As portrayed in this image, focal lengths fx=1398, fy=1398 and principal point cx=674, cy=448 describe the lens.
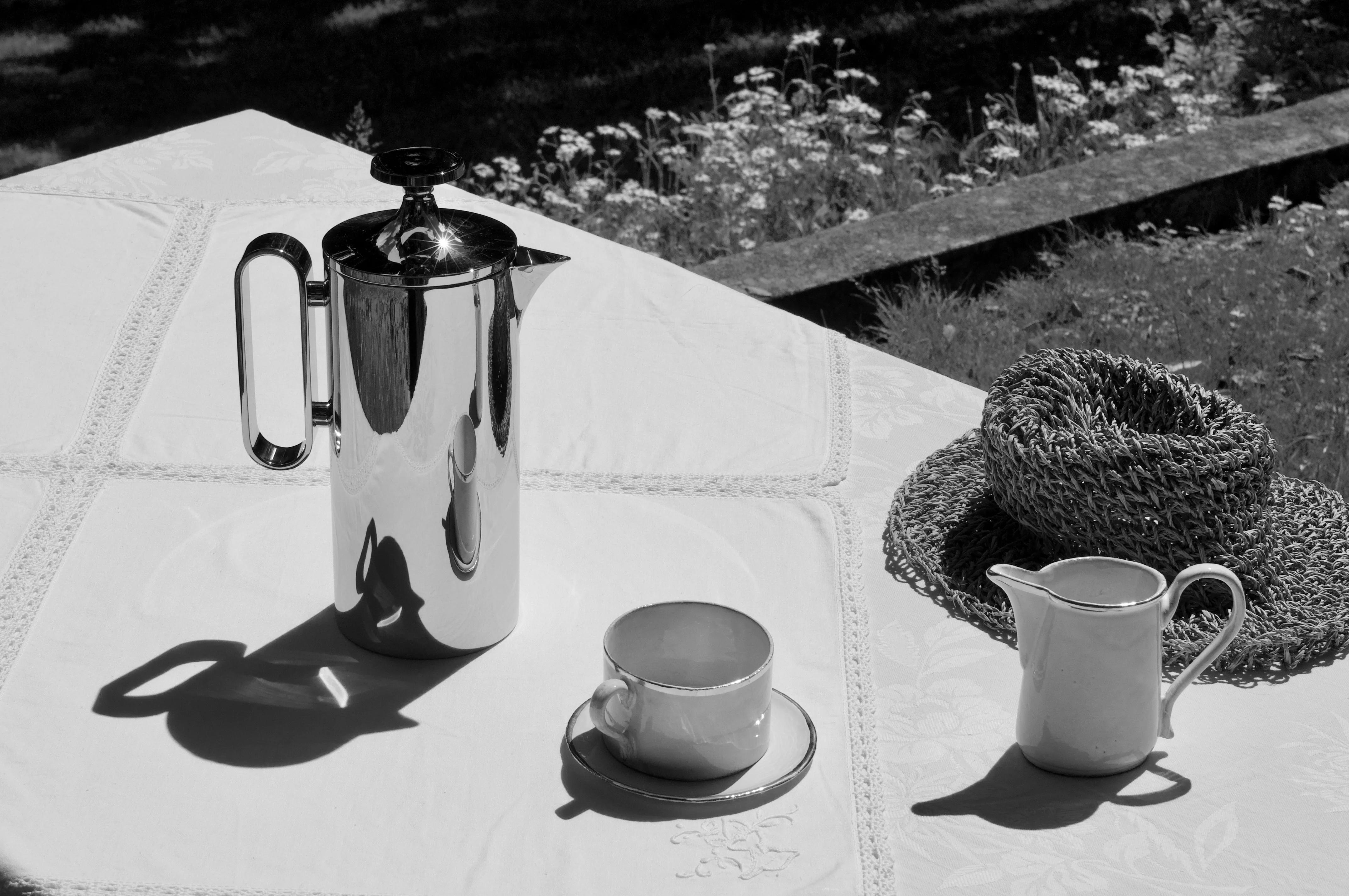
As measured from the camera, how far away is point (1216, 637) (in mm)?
898

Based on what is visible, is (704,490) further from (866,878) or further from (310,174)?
(310,174)

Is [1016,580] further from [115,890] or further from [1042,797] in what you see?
[115,890]

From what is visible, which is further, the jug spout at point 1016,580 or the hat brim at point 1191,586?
the hat brim at point 1191,586

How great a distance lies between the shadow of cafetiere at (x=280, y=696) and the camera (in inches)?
36.1

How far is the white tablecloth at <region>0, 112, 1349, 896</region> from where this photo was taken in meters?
0.83

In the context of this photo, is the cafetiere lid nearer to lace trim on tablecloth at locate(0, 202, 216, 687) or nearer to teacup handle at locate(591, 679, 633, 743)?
teacup handle at locate(591, 679, 633, 743)

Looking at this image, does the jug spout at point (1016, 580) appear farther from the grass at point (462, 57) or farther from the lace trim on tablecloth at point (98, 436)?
the grass at point (462, 57)

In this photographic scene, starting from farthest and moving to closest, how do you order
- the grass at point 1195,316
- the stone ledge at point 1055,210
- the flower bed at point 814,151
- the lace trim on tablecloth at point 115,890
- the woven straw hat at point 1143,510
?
1. the flower bed at point 814,151
2. the stone ledge at point 1055,210
3. the grass at point 1195,316
4. the woven straw hat at point 1143,510
5. the lace trim on tablecloth at point 115,890

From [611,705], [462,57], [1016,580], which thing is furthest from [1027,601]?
[462,57]

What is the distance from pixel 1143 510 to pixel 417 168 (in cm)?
58

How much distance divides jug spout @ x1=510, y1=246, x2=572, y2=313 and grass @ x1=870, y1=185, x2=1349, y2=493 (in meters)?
1.42

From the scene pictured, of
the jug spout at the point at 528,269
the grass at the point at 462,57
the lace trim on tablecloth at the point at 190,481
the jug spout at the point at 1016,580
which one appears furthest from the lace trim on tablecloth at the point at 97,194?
the grass at the point at 462,57

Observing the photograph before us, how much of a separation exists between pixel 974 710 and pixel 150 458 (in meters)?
0.76

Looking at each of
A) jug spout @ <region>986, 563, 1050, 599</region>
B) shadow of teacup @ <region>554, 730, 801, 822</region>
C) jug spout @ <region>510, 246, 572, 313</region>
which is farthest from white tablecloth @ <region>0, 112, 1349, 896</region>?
jug spout @ <region>510, 246, 572, 313</region>
